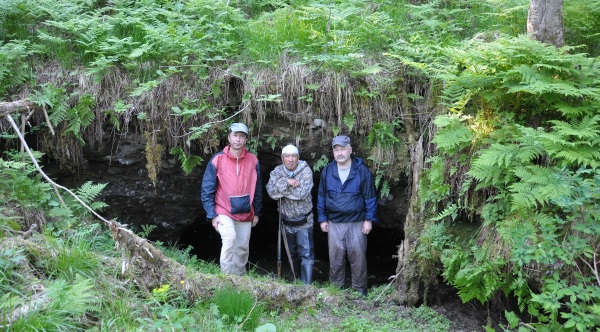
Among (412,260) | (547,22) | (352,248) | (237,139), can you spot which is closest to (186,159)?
(237,139)

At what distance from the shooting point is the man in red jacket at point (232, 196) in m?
7.57

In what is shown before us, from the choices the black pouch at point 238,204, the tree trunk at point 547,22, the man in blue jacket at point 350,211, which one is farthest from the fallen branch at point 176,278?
the tree trunk at point 547,22

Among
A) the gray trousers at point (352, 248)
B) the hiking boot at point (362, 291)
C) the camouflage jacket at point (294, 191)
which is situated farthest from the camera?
the camouflage jacket at point (294, 191)

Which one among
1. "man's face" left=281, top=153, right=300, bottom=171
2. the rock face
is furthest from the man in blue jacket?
the rock face

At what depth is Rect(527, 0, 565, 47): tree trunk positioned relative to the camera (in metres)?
6.19

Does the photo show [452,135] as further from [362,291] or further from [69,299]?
[69,299]

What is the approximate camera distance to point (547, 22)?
245 inches

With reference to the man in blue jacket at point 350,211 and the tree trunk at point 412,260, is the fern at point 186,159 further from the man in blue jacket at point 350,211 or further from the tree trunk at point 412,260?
the tree trunk at point 412,260

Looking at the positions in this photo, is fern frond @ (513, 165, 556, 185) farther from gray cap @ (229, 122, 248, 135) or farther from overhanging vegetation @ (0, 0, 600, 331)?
gray cap @ (229, 122, 248, 135)

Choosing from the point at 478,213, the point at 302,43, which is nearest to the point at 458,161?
the point at 478,213

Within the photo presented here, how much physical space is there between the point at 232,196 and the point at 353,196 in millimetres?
1858

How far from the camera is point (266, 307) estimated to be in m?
5.80

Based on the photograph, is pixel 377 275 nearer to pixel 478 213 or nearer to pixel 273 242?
pixel 273 242

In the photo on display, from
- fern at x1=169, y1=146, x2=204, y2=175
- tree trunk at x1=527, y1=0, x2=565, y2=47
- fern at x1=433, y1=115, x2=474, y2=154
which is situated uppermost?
tree trunk at x1=527, y1=0, x2=565, y2=47
